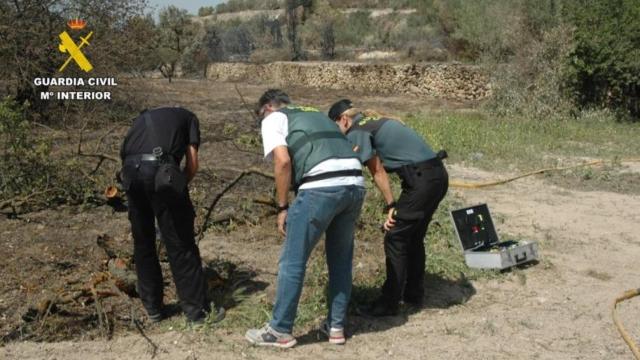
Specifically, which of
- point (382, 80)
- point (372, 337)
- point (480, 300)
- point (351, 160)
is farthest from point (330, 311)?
point (382, 80)

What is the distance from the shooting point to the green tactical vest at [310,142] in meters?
3.59

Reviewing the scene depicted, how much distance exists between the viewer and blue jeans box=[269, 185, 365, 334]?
141 inches

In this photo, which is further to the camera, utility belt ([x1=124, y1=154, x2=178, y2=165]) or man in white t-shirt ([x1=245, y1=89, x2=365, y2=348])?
utility belt ([x1=124, y1=154, x2=178, y2=165])

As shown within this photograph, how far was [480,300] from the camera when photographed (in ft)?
15.4

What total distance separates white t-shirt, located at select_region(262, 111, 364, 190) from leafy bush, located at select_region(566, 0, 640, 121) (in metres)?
12.2

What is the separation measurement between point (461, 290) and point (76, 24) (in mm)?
10468

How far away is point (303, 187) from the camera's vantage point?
11.9 ft

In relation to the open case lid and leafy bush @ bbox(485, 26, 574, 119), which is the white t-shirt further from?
leafy bush @ bbox(485, 26, 574, 119)

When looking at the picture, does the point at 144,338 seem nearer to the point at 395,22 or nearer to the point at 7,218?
the point at 7,218

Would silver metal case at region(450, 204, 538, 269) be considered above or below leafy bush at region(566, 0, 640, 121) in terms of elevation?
below

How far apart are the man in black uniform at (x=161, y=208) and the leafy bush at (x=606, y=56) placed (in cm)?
1230

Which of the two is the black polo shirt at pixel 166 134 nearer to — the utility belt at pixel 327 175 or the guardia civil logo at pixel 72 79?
the utility belt at pixel 327 175

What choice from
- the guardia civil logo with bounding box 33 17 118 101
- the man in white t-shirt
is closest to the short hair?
the man in white t-shirt

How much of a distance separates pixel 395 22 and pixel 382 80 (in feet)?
72.5
